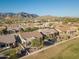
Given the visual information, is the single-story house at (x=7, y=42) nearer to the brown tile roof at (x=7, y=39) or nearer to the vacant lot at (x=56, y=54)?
the brown tile roof at (x=7, y=39)

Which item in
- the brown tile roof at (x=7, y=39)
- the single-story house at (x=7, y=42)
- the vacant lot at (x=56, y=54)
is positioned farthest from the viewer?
the brown tile roof at (x=7, y=39)

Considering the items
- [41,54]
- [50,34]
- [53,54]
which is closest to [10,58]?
[41,54]

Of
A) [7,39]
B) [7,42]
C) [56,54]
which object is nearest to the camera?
[56,54]

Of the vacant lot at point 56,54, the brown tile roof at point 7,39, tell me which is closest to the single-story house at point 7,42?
the brown tile roof at point 7,39

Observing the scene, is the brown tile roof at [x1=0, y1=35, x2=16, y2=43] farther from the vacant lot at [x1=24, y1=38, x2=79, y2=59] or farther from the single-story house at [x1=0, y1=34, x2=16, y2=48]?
the vacant lot at [x1=24, y1=38, x2=79, y2=59]

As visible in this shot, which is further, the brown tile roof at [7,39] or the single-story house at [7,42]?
the brown tile roof at [7,39]

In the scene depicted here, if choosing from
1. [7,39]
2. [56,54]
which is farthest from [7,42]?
[56,54]

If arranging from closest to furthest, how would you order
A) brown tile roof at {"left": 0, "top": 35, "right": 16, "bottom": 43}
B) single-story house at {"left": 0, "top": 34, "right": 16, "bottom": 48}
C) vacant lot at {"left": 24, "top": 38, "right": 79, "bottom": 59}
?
1. vacant lot at {"left": 24, "top": 38, "right": 79, "bottom": 59}
2. single-story house at {"left": 0, "top": 34, "right": 16, "bottom": 48}
3. brown tile roof at {"left": 0, "top": 35, "right": 16, "bottom": 43}

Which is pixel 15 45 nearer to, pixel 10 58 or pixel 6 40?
pixel 6 40

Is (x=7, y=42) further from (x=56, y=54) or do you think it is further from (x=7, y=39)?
(x=56, y=54)

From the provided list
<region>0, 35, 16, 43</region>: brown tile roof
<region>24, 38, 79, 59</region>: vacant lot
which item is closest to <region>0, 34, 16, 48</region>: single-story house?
<region>0, 35, 16, 43</region>: brown tile roof

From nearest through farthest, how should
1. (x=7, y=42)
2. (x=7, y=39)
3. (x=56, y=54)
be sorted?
(x=56, y=54), (x=7, y=42), (x=7, y=39)
